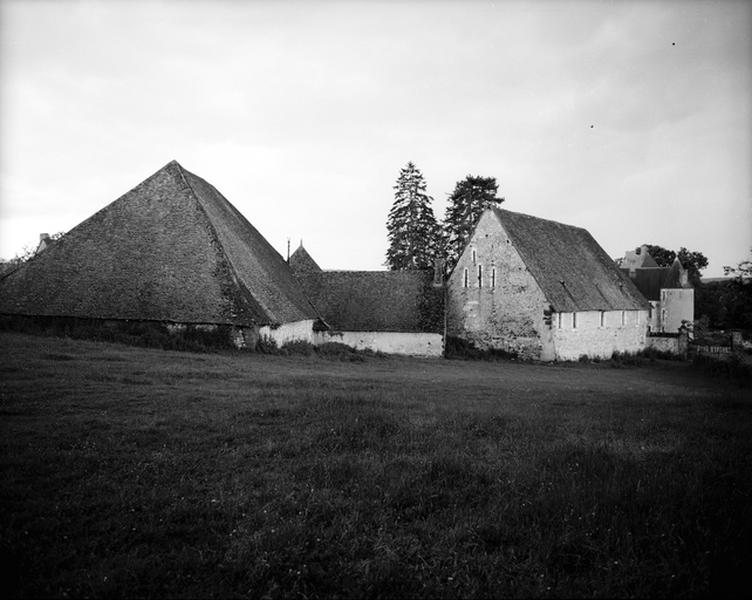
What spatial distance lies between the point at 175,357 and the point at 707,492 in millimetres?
15213

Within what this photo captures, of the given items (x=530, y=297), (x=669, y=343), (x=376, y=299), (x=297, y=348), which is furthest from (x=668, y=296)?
(x=297, y=348)

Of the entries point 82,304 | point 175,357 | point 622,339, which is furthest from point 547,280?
point 82,304

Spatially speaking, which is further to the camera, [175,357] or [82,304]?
[82,304]

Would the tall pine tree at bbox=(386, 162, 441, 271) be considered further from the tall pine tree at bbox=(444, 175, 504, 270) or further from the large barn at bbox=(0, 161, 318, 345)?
the large barn at bbox=(0, 161, 318, 345)

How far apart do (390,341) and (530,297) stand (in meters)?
9.50

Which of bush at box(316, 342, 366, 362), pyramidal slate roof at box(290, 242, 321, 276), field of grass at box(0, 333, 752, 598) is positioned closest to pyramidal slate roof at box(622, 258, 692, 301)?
pyramidal slate roof at box(290, 242, 321, 276)

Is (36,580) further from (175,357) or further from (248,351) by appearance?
(248,351)

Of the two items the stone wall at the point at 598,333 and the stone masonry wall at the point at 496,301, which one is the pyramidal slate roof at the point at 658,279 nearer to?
the stone wall at the point at 598,333

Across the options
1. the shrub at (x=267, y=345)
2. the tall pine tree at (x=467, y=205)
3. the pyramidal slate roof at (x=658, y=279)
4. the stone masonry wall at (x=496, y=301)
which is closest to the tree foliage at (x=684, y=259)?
the pyramidal slate roof at (x=658, y=279)

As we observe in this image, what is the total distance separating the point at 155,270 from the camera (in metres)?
22.5

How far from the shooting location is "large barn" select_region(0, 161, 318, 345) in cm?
2130

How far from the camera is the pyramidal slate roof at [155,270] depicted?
841 inches

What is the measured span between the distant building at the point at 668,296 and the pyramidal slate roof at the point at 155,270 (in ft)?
150

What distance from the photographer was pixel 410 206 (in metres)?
50.8
